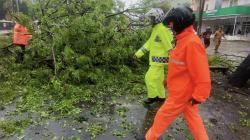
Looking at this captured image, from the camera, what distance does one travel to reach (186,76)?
11.1 ft

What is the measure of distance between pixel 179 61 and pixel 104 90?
11.0 ft

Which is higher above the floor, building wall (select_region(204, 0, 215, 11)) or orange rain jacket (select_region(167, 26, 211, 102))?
building wall (select_region(204, 0, 215, 11))

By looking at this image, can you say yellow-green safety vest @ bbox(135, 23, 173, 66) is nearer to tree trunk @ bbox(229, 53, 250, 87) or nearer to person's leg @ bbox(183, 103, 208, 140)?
person's leg @ bbox(183, 103, 208, 140)

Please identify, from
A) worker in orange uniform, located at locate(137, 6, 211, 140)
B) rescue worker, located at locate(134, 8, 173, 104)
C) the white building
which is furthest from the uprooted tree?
the white building

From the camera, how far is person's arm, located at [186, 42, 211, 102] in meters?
3.15

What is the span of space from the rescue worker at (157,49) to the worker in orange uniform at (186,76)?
1.56 metres

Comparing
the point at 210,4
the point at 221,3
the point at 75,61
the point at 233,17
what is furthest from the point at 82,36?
the point at 210,4

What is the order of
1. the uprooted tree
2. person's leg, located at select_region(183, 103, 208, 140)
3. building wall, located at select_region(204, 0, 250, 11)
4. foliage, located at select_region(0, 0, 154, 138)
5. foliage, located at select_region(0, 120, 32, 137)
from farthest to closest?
building wall, located at select_region(204, 0, 250, 11), the uprooted tree, foliage, located at select_region(0, 0, 154, 138), foliage, located at select_region(0, 120, 32, 137), person's leg, located at select_region(183, 103, 208, 140)

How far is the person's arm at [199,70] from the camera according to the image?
315cm

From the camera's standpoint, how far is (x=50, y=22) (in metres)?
7.19

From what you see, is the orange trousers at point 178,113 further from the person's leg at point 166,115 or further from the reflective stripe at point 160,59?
the reflective stripe at point 160,59

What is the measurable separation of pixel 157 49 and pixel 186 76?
1887mm

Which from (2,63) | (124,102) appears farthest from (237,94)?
(2,63)

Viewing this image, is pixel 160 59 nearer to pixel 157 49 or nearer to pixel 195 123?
pixel 157 49
